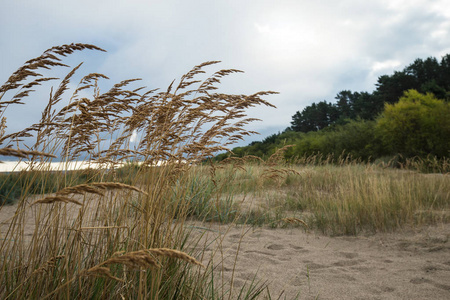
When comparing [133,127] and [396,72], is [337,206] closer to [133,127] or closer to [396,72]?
[133,127]

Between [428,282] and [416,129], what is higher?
[416,129]

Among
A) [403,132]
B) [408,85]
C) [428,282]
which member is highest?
[408,85]

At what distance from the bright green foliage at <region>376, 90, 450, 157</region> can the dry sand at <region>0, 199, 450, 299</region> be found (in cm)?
1205

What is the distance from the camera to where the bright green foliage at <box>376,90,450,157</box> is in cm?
1495

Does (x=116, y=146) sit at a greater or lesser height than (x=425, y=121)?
lesser

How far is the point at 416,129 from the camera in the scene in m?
15.9

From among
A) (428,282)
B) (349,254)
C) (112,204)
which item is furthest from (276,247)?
(112,204)

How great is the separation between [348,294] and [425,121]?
15382 millimetres

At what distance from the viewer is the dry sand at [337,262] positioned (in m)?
2.92

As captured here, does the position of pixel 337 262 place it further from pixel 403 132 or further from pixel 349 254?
pixel 403 132

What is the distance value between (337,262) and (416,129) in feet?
48.7

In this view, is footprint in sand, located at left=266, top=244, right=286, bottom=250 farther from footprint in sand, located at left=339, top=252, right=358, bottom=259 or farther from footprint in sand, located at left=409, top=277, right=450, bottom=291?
footprint in sand, located at left=409, top=277, right=450, bottom=291

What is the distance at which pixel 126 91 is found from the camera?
7.23 ft

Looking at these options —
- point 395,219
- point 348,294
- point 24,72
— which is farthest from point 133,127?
point 395,219
